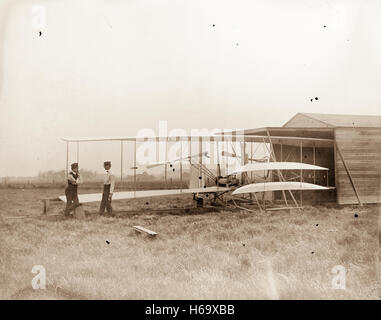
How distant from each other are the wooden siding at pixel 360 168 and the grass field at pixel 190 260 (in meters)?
4.77

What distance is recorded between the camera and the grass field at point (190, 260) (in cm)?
421

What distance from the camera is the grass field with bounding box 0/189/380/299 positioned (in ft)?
13.8

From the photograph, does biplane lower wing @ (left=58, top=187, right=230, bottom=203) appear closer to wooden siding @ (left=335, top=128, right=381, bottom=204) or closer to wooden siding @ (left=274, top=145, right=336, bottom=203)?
wooden siding @ (left=274, top=145, right=336, bottom=203)

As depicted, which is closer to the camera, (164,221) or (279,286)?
(279,286)

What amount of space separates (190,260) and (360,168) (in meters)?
10.1

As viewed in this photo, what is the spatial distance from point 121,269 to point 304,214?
701 centimetres

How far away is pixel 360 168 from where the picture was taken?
41.7ft

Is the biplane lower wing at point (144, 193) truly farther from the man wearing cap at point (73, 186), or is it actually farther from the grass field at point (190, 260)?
the grass field at point (190, 260)

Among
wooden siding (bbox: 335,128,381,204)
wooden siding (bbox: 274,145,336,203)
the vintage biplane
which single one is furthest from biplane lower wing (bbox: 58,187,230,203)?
wooden siding (bbox: 335,128,381,204)

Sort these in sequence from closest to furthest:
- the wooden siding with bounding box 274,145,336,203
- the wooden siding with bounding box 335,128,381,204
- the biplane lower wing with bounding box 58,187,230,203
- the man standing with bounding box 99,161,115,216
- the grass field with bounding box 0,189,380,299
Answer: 1. the grass field with bounding box 0,189,380,299
2. the man standing with bounding box 99,161,115,216
3. the biplane lower wing with bounding box 58,187,230,203
4. the wooden siding with bounding box 335,128,381,204
5. the wooden siding with bounding box 274,145,336,203

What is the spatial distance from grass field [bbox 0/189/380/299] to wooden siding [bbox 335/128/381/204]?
15.6 feet

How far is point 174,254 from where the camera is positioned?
5.67 metres
